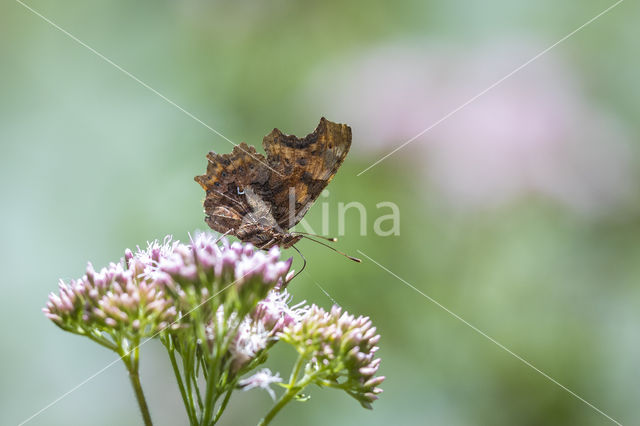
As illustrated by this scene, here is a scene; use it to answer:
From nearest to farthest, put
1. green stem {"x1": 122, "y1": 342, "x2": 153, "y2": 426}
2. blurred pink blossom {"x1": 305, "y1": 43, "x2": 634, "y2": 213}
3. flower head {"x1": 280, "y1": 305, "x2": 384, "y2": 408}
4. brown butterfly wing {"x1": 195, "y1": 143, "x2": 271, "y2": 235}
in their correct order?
green stem {"x1": 122, "y1": 342, "x2": 153, "y2": 426} → flower head {"x1": 280, "y1": 305, "x2": 384, "y2": 408} → brown butterfly wing {"x1": 195, "y1": 143, "x2": 271, "y2": 235} → blurred pink blossom {"x1": 305, "y1": 43, "x2": 634, "y2": 213}

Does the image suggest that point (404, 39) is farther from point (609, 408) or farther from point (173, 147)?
point (609, 408)

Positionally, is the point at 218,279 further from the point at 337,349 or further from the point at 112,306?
the point at 337,349

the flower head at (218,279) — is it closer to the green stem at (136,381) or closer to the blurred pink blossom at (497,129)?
the green stem at (136,381)

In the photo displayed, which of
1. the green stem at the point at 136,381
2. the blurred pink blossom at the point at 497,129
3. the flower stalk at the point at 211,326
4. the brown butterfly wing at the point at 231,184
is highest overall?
the blurred pink blossom at the point at 497,129

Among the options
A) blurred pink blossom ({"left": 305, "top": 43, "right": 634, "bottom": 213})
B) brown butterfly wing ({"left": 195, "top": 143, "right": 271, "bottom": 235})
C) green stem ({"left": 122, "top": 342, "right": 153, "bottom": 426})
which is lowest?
green stem ({"left": 122, "top": 342, "right": 153, "bottom": 426})

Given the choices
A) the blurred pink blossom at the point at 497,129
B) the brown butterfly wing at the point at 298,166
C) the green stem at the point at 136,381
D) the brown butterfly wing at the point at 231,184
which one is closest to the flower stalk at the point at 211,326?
the green stem at the point at 136,381

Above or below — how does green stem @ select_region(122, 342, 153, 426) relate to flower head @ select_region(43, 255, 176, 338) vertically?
below

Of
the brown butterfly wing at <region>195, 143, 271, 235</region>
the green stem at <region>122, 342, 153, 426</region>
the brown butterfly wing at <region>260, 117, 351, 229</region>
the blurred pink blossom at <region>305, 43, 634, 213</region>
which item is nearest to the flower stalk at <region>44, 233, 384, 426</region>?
the green stem at <region>122, 342, 153, 426</region>

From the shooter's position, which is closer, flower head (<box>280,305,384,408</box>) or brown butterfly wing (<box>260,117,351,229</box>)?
flower head (<box>280,305,384,408</box>)

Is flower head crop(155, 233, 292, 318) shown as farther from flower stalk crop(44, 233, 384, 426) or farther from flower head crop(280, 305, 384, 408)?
flower head crop(280, 305, 384, 408)
